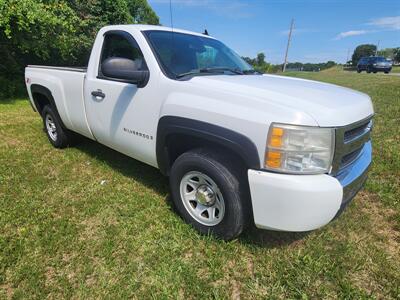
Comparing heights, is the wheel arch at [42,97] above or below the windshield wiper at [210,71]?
below

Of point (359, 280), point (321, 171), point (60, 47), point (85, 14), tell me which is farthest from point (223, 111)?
point (85, 14)

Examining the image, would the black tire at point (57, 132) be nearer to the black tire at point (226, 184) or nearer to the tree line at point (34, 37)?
the black tire at point (226, 184)

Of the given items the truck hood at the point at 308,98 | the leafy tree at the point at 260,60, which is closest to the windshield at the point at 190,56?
the truck hood at the point at 308,98

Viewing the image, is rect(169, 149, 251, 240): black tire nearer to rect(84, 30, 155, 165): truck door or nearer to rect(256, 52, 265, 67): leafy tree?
rect(84, 30, 155, 165): truck door

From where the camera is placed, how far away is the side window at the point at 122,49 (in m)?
2.97

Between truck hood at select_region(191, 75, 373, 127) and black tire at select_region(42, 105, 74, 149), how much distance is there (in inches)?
117

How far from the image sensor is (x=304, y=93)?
2.31m

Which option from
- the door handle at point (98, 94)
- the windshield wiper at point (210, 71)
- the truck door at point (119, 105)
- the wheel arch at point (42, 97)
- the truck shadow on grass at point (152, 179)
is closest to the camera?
the truck shadow on grass at point (152, 179)

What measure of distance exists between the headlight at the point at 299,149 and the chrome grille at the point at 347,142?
69 millimetres

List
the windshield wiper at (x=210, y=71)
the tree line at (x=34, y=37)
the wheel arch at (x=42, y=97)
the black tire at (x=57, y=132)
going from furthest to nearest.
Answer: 1. the tree line at (x=34, y=37)
2. the black tire at (x=57, y=132)
3. the wheel arch at (x=42, y=97)
4. the windshield wiper at (x=210, y=71)

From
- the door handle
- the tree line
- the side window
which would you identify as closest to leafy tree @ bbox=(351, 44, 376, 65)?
the tree line

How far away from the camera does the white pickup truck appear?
2.01 metres

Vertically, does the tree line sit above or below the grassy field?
above

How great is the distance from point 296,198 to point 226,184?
21.8 inches
